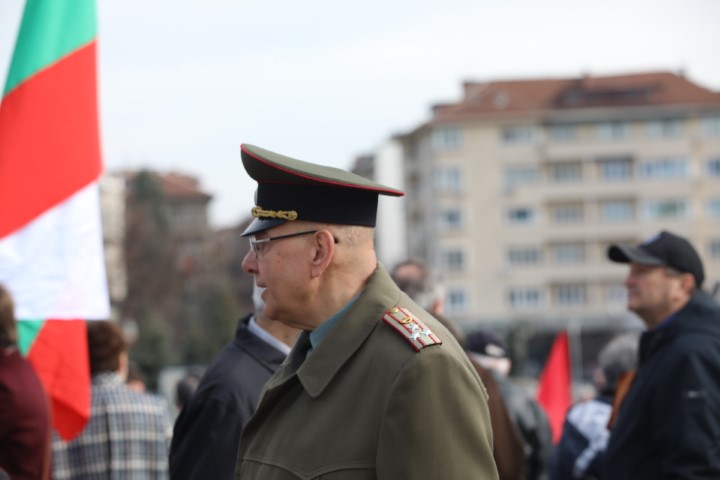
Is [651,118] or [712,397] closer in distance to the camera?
[712,397]

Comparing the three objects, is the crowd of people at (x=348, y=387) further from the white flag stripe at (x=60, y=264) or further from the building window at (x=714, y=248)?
the building window at (x=714, y=248)

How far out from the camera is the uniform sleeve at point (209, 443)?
4.29 metres

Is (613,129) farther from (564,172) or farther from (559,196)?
(559,196)

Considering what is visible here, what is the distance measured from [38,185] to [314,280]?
10.2 feet

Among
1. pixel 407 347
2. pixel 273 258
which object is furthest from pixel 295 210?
pixel 407 347

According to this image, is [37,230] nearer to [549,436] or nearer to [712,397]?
[712,397]

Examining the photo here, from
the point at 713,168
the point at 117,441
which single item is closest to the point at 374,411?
the point at 117,441

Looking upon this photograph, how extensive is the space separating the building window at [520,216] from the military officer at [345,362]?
257 feet

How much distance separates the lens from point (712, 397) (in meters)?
5.11

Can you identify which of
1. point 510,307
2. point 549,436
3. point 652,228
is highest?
point 549,436

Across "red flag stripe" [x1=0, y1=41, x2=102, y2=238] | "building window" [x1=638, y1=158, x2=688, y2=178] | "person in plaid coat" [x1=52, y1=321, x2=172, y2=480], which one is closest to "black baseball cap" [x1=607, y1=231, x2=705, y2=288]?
"person in plaid coat" [x1=52, y1=321, x2=172, y2=480]

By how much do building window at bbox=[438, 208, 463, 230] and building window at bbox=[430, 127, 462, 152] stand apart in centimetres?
432

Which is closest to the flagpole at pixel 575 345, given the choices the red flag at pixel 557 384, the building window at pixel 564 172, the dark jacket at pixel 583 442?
the building window at pixel 564 172

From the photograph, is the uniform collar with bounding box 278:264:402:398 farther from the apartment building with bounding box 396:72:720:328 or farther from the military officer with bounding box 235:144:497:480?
the apartment building with bounding box 396:72:720:328
